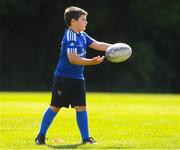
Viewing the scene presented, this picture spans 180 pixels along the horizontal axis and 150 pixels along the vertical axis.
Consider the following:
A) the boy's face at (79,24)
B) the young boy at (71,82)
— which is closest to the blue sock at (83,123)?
the young boy at (71,82)

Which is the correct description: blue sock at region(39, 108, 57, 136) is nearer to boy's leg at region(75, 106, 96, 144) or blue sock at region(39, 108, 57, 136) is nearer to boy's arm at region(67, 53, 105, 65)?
boy's leg at region(75, 106, 96, 144)

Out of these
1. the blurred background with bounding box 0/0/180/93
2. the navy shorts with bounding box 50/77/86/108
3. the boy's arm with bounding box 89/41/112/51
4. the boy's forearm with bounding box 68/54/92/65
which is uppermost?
the boy's arm with bounding box 89/41/112/51

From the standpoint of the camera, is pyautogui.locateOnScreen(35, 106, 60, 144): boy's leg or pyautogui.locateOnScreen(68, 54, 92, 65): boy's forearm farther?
pyautogui.locateOnScreen(35, 106, 60, 144): boy's leg

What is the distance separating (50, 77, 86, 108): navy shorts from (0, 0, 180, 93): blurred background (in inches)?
1168

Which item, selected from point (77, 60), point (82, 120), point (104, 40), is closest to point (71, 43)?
point (77, 60)

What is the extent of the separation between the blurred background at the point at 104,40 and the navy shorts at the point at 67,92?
29677 mm

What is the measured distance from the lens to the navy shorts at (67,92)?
9445 mm

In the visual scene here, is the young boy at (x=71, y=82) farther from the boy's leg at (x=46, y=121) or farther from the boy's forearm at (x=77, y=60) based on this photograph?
the boy's forearm at (x=77, y=60)

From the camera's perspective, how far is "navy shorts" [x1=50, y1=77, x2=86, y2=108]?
945 cm

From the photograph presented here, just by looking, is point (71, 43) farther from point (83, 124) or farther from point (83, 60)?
point (83, 124)

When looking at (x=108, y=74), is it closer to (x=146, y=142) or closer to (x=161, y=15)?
(x=161, y=15)

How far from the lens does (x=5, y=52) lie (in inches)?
1615

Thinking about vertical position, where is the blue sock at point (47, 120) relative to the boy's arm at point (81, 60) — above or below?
below

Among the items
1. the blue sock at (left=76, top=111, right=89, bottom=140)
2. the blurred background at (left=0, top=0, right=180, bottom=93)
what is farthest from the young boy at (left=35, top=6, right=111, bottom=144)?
the blurred background at (left=0, top=0, right=180, bottom=93)
